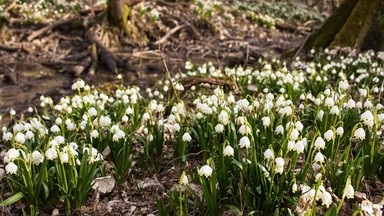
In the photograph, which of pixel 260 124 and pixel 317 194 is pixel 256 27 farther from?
pixel 317 194

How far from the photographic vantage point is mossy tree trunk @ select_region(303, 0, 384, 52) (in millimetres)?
6996

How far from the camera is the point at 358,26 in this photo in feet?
23.4

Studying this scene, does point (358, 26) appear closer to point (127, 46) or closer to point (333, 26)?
point (333, 26)

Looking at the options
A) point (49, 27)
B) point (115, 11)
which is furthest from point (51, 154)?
point (49, 27)

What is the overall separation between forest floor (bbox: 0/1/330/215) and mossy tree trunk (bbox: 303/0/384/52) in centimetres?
160

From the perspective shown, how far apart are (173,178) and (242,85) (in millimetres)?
2535

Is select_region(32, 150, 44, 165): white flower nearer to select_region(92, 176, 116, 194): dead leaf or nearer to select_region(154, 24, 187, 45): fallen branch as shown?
select_region(92, 176, 116, 194): dead leaf

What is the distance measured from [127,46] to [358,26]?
19.4 ft

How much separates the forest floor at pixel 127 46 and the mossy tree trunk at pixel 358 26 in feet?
5.24

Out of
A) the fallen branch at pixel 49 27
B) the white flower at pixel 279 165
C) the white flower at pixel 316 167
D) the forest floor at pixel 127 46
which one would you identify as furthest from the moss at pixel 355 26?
the fallen branch at pixel 49 27

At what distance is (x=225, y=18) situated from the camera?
14.7 m

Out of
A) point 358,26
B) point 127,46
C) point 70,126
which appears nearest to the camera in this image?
point 70,126

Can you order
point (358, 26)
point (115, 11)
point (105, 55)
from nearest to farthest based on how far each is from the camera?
point (358, 26)
point (105, 55)
point (115, 11)

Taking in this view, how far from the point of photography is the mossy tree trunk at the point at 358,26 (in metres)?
7.00
